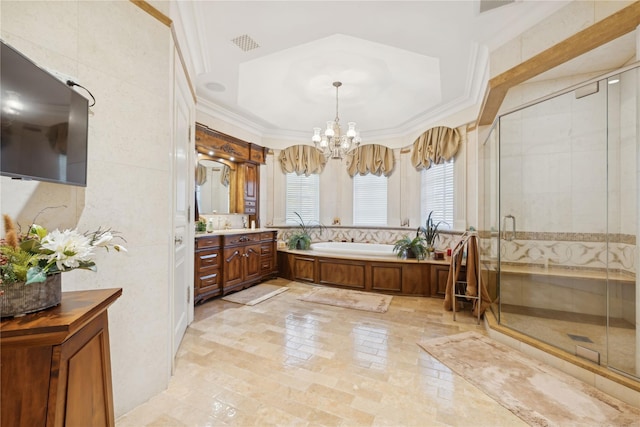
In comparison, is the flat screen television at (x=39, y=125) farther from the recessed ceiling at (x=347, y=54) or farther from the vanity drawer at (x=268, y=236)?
the vanity drawer at (x=268, y=236)

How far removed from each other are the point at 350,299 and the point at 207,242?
203cm

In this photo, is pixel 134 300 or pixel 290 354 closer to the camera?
pixel 134 300

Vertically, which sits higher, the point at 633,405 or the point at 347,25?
the point at 347,25

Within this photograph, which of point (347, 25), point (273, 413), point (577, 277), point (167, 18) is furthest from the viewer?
point (577, 277)

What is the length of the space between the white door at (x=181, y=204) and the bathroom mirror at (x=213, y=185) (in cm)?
142

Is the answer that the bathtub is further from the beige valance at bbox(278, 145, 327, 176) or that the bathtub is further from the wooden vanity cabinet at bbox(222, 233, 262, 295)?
the beige valance at bbox(278, 145, 327, 176)

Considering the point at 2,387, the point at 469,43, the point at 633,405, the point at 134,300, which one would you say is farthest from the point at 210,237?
the point at 633,405

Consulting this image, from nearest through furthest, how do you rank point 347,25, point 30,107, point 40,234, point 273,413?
1. point 40,234
2. point 30,107
3. point 273,413
4. point 347,25

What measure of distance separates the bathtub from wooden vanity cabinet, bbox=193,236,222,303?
1753 millimetres

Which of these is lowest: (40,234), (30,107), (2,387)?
(2,387)

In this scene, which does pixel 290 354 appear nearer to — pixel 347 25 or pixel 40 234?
pixel 40 234

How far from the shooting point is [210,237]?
11.3 feet

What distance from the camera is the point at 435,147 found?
168 inches

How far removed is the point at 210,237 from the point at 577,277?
13.6 ft
